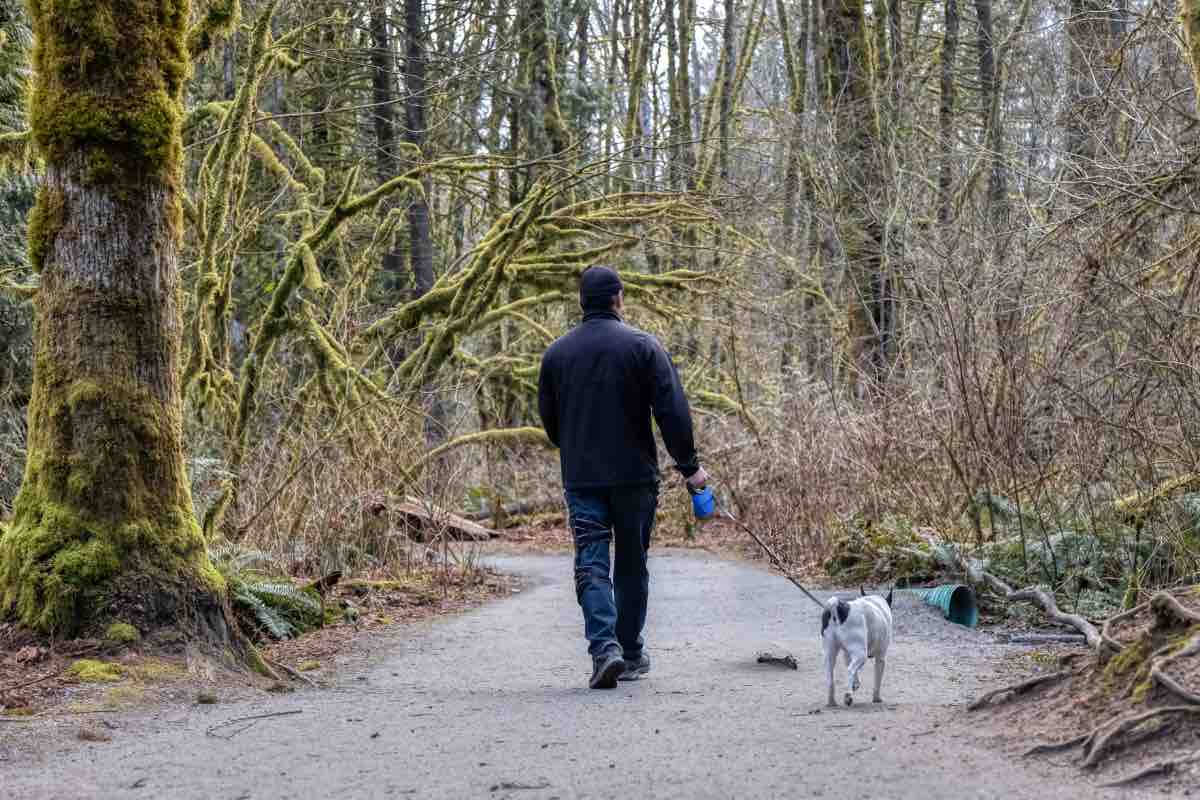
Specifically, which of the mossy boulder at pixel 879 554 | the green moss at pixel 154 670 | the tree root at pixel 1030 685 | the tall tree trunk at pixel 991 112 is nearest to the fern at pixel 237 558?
the green moss at pixel 154 670

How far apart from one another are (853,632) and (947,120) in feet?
61.1

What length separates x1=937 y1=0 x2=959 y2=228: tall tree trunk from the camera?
54.9 feet

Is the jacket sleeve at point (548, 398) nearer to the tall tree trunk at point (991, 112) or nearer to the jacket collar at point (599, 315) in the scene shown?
the jacket collar at point (599, 315)

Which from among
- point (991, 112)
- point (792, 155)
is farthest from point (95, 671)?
point (991, 112)

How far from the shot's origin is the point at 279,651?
8.95m

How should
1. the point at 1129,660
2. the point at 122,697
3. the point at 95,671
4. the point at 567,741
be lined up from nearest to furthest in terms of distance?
the point at 1129,660 → the point at 567,741 → the point at 122,697 → the point at 95,671

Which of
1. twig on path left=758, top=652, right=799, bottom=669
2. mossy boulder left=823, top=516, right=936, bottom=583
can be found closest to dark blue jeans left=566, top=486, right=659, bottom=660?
twig on path left=758, top=652, right=799, bottom=669

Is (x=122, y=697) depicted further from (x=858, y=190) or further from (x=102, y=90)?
(x=858, y=190)

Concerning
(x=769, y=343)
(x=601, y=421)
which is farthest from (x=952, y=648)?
(x=769, y=343)

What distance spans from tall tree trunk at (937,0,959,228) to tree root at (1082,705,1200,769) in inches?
401

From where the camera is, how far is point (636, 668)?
764 cm

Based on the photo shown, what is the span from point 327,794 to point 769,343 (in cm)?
1763

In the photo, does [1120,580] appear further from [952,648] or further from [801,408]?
[801,408]

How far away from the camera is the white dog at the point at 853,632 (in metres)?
5.97
